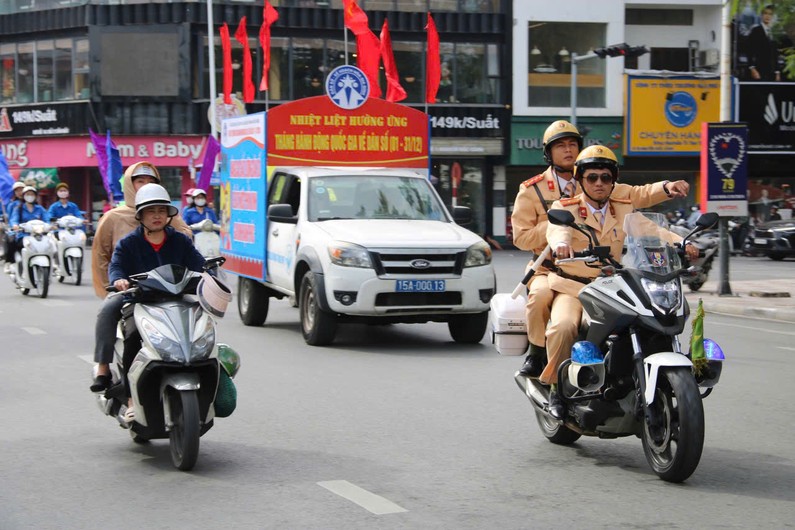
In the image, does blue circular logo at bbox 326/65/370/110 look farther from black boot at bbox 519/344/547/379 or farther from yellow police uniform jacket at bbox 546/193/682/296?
yellow police uniform jacket at bbox 546/193/682/296

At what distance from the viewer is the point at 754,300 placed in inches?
716

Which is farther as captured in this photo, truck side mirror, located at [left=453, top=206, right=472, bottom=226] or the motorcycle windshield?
truck side mirror, located at [left=453, top=206, right=472, bottom=226]

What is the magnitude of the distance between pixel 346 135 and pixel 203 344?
850cm

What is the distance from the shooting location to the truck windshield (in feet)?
44.5

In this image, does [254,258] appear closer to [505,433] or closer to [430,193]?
[430,193]

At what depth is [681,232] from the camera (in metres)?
20.8

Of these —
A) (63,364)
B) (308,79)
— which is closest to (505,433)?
(63,364)

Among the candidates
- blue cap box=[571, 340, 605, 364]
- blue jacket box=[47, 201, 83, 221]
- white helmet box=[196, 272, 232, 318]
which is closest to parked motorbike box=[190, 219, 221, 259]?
blue jacket box=[47, 201, 83, 221]

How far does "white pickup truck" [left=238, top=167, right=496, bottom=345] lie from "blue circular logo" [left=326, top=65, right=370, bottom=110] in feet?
3.94

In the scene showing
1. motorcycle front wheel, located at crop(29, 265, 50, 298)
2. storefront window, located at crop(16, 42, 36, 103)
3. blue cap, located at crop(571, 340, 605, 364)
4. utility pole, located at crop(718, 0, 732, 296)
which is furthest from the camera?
storefront window, located at crop(16, 42, 36, 103)

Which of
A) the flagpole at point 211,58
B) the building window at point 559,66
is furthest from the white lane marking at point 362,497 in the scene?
the building window at point 559,66

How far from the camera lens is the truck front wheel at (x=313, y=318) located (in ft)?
41.5

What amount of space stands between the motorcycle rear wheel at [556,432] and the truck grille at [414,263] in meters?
5.06

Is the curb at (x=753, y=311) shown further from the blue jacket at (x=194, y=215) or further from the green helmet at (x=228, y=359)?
the green helmet at (x=228, y=359)
